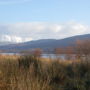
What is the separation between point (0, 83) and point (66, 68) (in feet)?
21.5

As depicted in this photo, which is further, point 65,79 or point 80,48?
point 80,48

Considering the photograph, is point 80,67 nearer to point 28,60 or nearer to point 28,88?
point 28,60

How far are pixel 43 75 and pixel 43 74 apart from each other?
25 cm

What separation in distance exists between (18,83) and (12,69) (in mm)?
1969

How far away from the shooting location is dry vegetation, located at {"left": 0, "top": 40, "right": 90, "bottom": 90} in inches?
362

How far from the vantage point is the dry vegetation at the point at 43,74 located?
920 cm

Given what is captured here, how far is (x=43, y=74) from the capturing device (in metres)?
12.8

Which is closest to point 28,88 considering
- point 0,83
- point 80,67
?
point 0,83

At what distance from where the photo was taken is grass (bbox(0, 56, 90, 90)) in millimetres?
9203

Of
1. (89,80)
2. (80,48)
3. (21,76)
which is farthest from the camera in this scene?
(80,48)

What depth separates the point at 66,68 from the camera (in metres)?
15.4

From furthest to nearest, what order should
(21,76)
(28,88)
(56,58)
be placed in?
(56,58), (21,76), (28,88)

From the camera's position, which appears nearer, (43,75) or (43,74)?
(43,75)

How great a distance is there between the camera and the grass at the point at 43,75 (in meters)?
9.20
